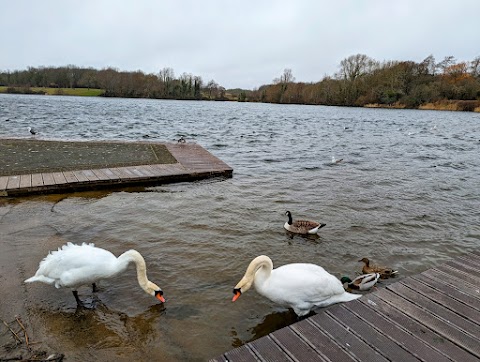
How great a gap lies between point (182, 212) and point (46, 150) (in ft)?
28.2

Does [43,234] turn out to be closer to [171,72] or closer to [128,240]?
[128,240]

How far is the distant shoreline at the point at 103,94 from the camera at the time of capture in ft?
222

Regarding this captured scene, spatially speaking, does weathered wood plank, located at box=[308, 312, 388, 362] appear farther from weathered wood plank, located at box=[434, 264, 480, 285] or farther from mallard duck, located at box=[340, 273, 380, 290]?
weathered wood plank, located at box=[434, 264, 480, 285]

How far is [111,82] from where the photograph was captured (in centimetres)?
9950

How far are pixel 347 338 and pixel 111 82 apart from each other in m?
110

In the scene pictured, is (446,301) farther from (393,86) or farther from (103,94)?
(103,94)

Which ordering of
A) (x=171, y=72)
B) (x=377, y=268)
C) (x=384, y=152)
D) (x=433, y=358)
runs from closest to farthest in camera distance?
(x=433, y=358), (x=377, y=268), (x=384, y=152), (x=171, y=72)

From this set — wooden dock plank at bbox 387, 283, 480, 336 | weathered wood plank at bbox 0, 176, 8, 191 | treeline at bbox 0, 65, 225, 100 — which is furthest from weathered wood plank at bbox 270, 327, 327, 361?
treeline at bbox 0, 65, 225, 100

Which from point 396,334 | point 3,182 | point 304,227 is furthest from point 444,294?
point 3,182

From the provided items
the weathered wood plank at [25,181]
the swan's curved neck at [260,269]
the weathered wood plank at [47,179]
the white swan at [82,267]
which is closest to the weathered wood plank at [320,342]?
the swan's curved neck at [260,269]

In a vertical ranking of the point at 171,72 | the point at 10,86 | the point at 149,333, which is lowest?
the point at 149,333

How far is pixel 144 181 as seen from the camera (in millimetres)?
9953

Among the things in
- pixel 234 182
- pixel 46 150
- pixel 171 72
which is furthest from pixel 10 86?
pixel 234 182

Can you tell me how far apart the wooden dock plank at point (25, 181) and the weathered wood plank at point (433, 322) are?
28.6 ft
